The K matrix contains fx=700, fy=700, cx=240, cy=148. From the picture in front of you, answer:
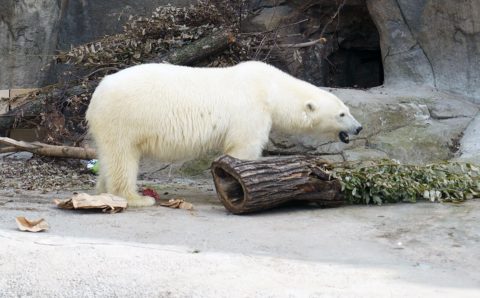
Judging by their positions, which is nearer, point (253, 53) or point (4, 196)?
point (4, 196)

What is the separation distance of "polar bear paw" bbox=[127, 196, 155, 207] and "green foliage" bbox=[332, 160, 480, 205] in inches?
57.9

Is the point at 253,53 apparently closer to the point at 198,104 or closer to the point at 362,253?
the point at 198,104

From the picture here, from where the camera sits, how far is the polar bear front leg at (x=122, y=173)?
17.8 feet

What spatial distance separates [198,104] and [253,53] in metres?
2.65

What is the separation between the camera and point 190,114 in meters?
5.65

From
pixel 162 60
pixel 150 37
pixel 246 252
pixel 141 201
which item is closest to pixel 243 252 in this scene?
pixel 246 252

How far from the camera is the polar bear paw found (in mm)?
5512

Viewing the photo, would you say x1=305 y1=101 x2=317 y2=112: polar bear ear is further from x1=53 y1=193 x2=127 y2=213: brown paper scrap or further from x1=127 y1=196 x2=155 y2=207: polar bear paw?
x1=53 y1=193 x2=127 y2=213: brown paper scrap

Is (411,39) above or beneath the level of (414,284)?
above

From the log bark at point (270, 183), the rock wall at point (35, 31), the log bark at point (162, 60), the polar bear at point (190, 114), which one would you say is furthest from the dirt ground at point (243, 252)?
the rock wall at point (35, 31)

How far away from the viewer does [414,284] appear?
3369 millimetres

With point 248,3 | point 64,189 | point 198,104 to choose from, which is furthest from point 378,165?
point 248,3

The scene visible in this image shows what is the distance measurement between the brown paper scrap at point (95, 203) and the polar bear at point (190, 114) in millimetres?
267

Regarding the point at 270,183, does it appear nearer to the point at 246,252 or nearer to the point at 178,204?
the point at 178,204
